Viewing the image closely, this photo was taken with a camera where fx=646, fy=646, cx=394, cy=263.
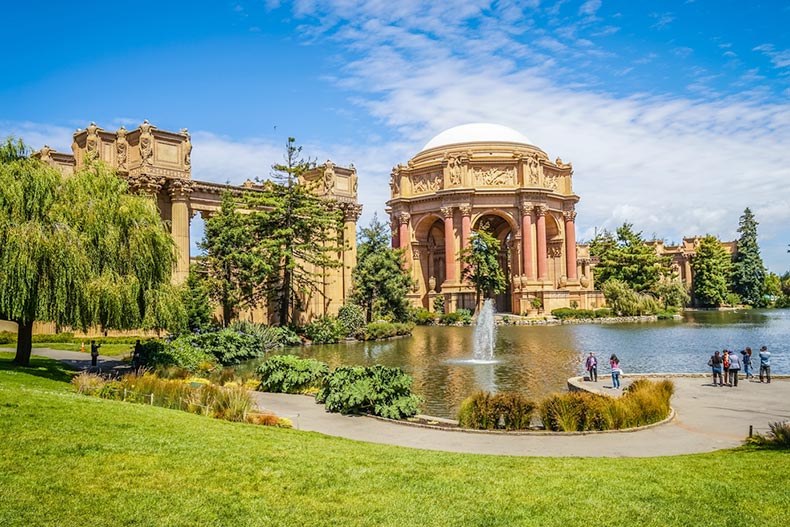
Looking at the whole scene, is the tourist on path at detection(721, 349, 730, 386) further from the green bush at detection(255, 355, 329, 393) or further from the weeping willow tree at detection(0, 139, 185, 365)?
the weeping willow tree at detection(0, 139, 185, 365)

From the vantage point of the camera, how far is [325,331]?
1361 inches

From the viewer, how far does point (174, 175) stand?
32125 mm

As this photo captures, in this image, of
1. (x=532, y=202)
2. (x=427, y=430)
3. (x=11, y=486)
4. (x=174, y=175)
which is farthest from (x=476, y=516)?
(x=532, y=202)

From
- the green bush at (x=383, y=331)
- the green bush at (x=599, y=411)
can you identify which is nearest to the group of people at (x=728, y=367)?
the green bush at (x=599, y=411)

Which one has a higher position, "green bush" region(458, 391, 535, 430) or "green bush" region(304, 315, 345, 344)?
"green bush" region(304, 315, 345, 344)

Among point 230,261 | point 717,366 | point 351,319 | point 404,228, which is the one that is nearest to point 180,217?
point 230,261

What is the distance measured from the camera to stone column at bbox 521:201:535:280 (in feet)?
212

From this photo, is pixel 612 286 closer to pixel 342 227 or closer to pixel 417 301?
pixel 417 301

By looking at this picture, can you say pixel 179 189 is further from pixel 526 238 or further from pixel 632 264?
pixel 632 264

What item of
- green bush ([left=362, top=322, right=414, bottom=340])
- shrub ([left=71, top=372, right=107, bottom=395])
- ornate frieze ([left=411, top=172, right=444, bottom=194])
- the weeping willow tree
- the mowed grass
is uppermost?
ornate frieze ([left=411, top=172, right=444, bottom=194])

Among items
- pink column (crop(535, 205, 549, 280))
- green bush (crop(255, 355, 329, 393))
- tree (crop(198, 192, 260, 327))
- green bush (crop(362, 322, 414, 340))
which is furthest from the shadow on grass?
pink column (crop(535, 205, 549, 280))

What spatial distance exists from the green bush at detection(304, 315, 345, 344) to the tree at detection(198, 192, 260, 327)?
3668 mm

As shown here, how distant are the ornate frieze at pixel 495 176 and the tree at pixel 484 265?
7.23m

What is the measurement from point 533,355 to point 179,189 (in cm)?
1904
